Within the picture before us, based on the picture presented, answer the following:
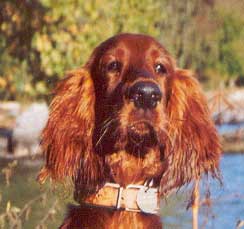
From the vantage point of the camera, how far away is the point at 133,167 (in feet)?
13.0

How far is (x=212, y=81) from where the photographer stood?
890 inches

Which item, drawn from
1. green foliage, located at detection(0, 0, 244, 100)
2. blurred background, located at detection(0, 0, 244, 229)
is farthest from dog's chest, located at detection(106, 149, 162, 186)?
green foliage, located at detection(0, 0, 244, 100)

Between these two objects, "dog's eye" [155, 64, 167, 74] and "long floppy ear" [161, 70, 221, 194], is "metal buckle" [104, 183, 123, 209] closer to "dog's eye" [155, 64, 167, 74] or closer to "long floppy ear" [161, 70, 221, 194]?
"long floppy ear" [161, 70, 221, 194]

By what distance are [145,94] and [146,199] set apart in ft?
1.52

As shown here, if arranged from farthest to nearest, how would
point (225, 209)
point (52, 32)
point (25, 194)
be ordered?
point (52, 32)
point (25, 194)
point (225, 209)

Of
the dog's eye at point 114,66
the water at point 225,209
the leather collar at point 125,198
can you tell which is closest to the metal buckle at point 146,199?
the leather collar at point 125,198

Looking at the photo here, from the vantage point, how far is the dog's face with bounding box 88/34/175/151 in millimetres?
3754

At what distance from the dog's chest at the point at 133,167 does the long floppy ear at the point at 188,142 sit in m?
0.06

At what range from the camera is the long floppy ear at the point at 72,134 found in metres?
3.97

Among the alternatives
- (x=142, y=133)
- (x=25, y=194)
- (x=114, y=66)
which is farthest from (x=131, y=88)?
(x=25, y=194)

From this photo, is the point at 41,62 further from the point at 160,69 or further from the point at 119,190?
the point at 119,190

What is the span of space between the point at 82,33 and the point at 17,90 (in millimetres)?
2770

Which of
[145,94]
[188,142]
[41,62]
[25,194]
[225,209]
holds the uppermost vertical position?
[145,94]

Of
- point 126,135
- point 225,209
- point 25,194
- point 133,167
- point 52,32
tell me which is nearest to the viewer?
point 126,135
